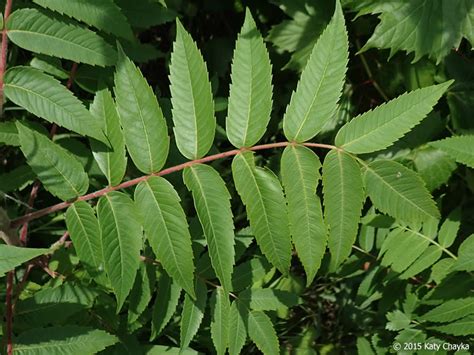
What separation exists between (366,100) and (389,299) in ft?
3.36

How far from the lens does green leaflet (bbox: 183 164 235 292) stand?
155cm

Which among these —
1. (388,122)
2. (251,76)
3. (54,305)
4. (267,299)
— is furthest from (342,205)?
(54,305)

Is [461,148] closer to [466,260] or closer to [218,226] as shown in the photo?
[466,260]

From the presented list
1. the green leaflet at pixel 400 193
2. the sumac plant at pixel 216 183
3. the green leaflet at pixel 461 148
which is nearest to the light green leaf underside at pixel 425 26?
the sumac plant at pixel 216 183

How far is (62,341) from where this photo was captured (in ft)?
5.64

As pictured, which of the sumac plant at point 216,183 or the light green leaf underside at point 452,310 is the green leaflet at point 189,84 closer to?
the sumac plant at point 216,183

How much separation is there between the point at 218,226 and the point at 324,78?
1.63ft

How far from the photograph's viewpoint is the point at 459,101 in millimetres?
2570

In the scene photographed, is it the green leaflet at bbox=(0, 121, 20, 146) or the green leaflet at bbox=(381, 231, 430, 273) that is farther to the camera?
the green leaflet at bbox=(381, 231, 430, 273)

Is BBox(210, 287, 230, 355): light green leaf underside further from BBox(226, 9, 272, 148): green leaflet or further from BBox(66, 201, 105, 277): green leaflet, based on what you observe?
BBox(226, 9, 272, 148): green leaflet

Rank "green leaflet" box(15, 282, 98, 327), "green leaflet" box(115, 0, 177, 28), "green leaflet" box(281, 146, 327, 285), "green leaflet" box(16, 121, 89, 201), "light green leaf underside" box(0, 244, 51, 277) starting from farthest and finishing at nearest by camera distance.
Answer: "green leaflet" box(115, 0, 177, 28) < "green leaflet" box(15, 282, 98, 327) < "green leaflet" box(16, 121, 89, 201) < "green leaflet" box(281, 146, 327, 285) < "light green leaf underside" box(0, 244, 51, 277)

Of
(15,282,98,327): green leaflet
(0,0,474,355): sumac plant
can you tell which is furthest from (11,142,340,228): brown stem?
(15,282,98,327): green leaflet

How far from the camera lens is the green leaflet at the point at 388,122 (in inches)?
60.9

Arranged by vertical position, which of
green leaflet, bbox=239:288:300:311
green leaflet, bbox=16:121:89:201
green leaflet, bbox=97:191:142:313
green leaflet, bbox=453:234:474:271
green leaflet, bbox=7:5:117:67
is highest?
green leaflet, bbox=7:5:117:67
